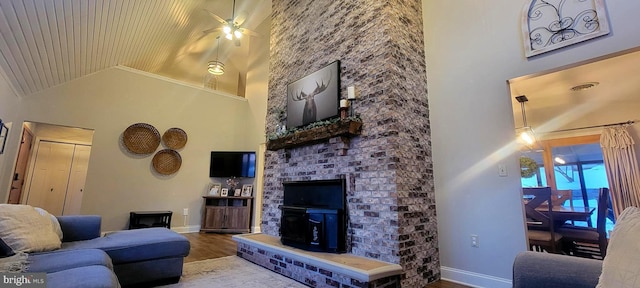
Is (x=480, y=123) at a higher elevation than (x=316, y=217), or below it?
higher

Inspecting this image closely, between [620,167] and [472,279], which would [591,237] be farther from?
[620,167]

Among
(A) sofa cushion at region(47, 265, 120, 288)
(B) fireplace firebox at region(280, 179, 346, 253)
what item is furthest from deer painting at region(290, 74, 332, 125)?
Result: (A) sofa cushion at region(47, 265, 120, 288)

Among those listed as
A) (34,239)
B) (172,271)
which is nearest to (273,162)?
(172,271)

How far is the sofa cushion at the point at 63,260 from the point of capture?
167cm

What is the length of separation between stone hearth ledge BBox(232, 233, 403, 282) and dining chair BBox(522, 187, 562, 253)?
5.87 feet

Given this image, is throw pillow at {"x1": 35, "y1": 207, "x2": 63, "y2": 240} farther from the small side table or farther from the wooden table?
the wooden table

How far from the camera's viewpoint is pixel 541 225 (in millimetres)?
3150

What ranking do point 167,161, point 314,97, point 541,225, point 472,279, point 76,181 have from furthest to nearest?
point 76,181 < point 167,161 < point 314,97 < point 541,225 < point 472,279

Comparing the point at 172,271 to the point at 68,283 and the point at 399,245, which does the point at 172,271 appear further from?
the point at 399,245

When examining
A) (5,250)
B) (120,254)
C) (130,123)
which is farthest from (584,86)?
(130,123)

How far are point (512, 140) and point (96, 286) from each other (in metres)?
3.28

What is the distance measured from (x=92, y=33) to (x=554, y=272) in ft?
16.1

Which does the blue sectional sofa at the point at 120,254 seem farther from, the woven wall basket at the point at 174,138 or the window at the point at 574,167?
the window at the point at 574,167

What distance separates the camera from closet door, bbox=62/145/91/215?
22.0 feet
